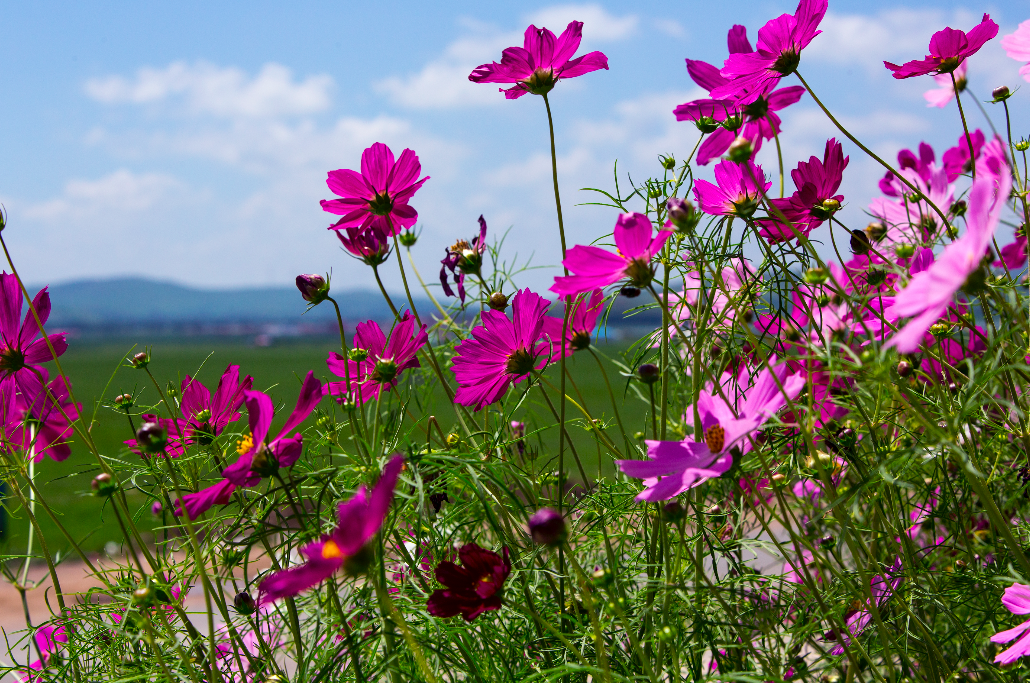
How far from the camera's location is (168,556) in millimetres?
577

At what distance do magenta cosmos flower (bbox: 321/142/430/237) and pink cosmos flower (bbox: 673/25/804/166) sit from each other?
0.22 metres

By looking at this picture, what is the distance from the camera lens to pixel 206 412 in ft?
1.91

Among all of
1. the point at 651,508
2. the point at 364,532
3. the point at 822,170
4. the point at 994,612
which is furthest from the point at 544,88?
the point at 994,612

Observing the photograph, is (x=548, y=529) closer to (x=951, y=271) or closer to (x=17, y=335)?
(x=951, y=271)

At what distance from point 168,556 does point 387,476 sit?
391mm

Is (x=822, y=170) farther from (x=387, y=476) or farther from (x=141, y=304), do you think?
(x=141, y=304)

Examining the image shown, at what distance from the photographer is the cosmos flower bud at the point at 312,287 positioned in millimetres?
545

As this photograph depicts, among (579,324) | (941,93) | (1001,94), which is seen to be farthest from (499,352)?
(941,93)

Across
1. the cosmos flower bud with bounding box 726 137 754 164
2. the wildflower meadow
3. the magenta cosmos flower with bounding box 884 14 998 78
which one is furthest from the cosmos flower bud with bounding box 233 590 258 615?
the magenta cosmos flower with bounding box 884 14 998 78

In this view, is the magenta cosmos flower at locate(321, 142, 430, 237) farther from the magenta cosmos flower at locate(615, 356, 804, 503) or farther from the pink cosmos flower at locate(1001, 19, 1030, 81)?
the pink cosmos flower at locate(1001, 19, 1030, 81)

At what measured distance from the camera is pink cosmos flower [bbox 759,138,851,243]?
0.52m

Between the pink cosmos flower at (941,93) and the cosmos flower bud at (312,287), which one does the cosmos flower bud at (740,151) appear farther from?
the pink cosmos flower at (941,93)

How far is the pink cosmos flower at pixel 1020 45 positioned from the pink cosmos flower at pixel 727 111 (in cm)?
16

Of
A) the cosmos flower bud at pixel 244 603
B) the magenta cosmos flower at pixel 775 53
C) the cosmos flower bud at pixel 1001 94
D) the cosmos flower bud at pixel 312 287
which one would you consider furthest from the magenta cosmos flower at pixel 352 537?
the cosmos flower bud at pixel 1001 94
